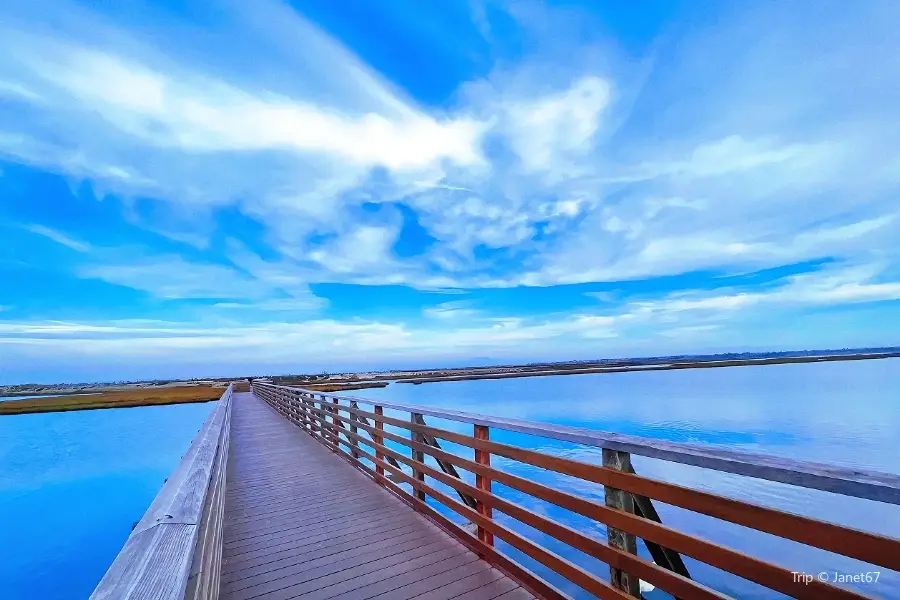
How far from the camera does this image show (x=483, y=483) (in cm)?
332

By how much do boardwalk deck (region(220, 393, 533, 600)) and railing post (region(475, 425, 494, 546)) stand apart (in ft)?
0.60

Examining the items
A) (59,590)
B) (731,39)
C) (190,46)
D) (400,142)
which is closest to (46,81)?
(190,46)

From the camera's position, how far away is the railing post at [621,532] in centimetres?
210

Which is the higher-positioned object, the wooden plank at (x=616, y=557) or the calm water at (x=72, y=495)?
the wooden plank at (x=616, y=557)

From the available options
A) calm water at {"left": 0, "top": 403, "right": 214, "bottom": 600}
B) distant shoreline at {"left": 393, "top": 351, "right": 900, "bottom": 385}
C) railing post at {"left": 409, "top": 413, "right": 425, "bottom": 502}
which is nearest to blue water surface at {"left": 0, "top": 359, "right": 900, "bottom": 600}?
calm water at {"left": 0, "top": 403, "right": 214, "bottom": 600}

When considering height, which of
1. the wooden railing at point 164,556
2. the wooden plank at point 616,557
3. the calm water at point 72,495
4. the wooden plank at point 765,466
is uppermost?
the wooden plank at point 765,466

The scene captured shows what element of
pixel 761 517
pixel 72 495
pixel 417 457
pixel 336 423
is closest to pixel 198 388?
pixel 72 495

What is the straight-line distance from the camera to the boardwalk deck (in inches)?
112

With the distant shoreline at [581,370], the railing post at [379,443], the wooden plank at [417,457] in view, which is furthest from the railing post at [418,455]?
the distant shoreline at [581,370]

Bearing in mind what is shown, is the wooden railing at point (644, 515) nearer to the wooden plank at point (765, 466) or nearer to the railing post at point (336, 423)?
the wooden plank at point (765, 466)

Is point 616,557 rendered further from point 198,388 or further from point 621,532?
point 198,388

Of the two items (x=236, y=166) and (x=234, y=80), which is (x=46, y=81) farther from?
(x=236, y=166)

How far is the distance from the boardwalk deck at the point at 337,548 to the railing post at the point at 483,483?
184mm

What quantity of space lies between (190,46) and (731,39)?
14183 mm
